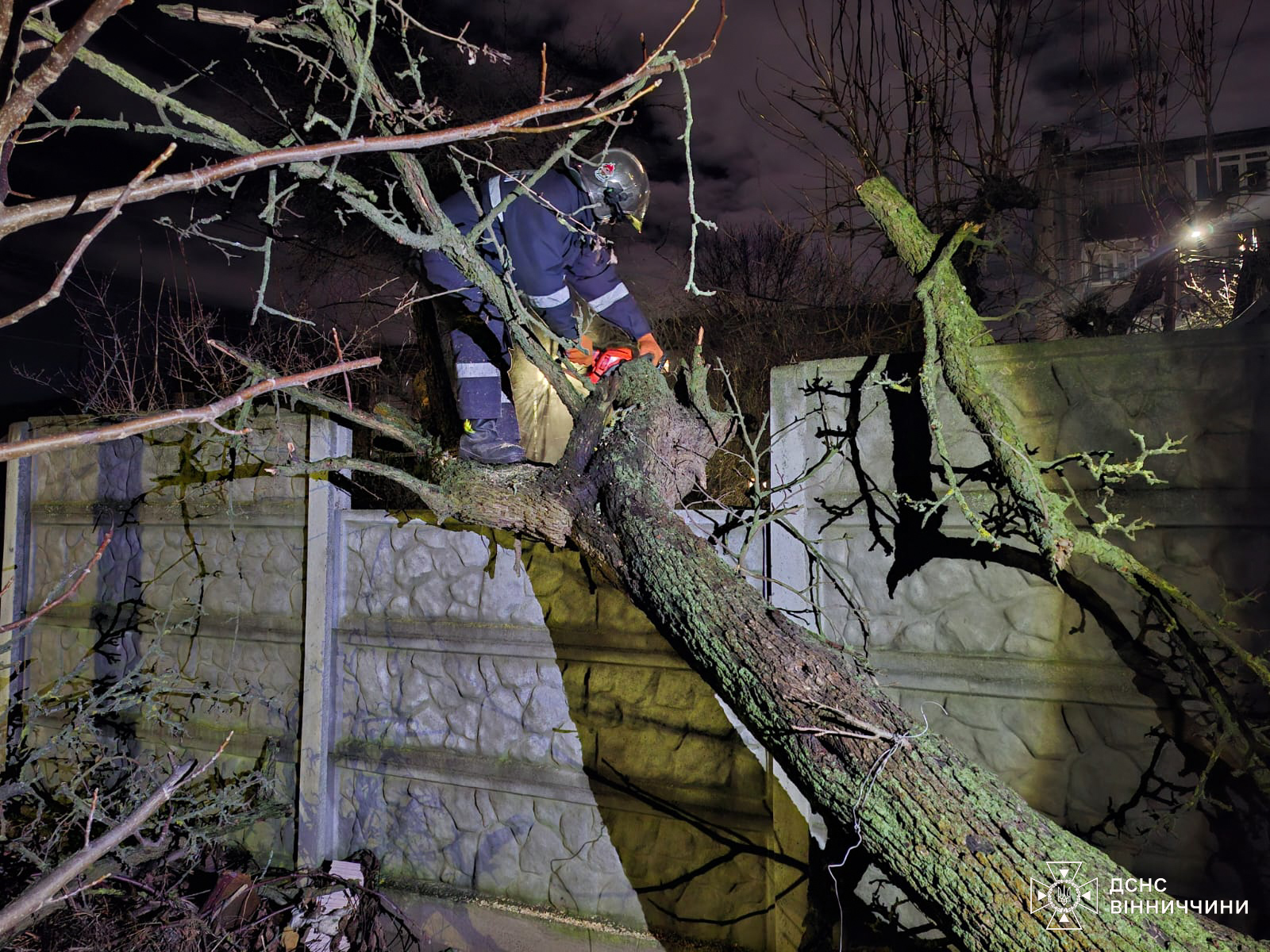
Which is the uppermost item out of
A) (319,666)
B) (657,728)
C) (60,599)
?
(60,599)

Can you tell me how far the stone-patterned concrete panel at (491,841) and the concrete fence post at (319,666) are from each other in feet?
0.45

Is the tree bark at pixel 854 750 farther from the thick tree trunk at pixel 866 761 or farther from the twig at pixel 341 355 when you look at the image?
the twig at pixel 341 355

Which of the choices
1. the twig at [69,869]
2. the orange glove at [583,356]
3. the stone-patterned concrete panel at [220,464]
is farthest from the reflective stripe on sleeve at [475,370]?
the twig at [69,869]

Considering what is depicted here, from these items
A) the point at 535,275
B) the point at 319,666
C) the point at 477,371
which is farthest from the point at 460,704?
Result: the point at 535,275

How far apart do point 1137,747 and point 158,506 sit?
18.3ft

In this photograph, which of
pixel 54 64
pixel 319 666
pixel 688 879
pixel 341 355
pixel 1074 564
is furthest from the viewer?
pixel 319 666

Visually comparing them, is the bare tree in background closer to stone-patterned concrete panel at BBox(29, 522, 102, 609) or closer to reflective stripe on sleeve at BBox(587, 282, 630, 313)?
reflective stripe on sleeve at BBox(587, 282, 630, 313)

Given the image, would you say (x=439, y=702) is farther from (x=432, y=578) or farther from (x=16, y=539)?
(x=16, y=539)

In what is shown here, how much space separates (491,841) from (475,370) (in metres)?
2.53

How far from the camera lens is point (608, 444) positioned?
3.08 metres

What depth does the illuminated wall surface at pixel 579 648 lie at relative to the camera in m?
3.00

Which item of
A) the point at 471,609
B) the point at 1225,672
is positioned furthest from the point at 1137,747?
the point at 471,609

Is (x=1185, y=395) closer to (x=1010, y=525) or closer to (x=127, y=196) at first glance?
(x=1010, y=525)

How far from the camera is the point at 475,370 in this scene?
13.0 feet
